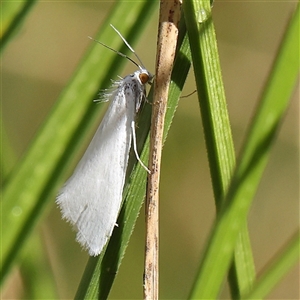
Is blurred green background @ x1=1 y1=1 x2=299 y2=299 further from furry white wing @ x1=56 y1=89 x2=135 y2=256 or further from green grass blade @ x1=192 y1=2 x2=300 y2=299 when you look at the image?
green grass blade @ x1=192 y1=2 x2=300 y2=299

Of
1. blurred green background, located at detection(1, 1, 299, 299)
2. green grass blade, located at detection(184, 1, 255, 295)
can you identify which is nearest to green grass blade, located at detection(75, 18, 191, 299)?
green grass blade, located at detection(184, 1, 255, 295)

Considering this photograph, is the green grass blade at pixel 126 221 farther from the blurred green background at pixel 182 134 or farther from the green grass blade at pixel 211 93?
the blurred green background at pixel 182 134

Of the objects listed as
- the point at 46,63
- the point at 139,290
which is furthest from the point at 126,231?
the point at 46,63

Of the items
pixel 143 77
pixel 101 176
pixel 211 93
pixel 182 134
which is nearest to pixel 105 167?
pixel 101 176

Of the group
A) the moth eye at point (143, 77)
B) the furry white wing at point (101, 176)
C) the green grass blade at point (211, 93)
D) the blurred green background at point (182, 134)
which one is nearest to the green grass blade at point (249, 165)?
the green grass blade at point (211, 93)

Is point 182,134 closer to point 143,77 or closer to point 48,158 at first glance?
point 143,77

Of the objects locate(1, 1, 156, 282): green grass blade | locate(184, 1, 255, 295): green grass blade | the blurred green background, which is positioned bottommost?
the blurred green background

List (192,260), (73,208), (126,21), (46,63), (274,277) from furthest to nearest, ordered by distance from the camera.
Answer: (46,63) → (192,260) → (73,208) → (126,21) → (274,277)

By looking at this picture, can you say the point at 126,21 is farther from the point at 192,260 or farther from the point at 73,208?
the point at 192,260
